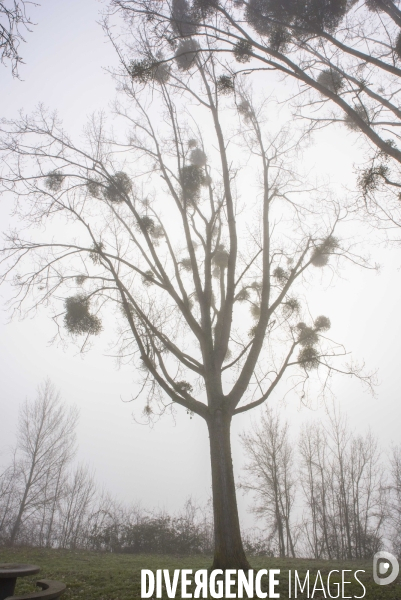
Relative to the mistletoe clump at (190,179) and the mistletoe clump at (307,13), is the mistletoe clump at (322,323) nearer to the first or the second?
the mistletoe clump at (190,179)

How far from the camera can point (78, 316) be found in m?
7.23

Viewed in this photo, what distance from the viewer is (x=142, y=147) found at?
27.3 ft

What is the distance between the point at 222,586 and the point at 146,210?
6.81m

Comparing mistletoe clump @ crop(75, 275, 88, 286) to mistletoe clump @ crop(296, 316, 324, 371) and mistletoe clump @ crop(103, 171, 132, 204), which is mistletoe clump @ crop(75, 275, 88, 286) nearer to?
mistletoe clump @ crop(103, 171, 132, 204)

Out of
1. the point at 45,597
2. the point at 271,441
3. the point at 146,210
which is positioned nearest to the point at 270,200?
the point at 146,210

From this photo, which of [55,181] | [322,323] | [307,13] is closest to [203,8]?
[307,13]

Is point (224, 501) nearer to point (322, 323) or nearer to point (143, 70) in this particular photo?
point (322, 323)

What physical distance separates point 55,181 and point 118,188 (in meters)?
1.36

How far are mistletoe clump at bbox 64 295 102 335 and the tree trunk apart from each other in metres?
3.13

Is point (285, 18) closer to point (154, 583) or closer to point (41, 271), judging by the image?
point (41, 271)

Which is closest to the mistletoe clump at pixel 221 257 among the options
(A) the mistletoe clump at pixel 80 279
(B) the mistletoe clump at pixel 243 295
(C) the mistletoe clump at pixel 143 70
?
(B) the mistletoe clump at pixel 243 295

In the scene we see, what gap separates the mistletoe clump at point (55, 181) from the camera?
769 centimetres

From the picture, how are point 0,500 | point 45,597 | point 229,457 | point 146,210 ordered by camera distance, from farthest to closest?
point 0,500, point 146,210, point 229,457, point 45,597

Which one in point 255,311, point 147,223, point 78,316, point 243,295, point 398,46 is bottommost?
point 78,316
